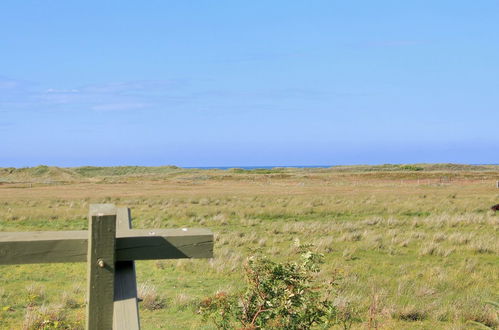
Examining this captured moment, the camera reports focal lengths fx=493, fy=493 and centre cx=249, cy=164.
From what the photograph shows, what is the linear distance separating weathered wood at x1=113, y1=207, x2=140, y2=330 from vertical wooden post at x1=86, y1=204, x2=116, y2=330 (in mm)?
60

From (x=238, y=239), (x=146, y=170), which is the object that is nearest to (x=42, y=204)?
(x=238, y=239)

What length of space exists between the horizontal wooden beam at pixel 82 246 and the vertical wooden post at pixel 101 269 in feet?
0.45

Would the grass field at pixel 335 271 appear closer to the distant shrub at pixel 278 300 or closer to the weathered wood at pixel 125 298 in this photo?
the distant shrub at pixel 278 300

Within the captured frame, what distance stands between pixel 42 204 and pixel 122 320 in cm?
3130

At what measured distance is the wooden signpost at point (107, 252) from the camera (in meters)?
2.49

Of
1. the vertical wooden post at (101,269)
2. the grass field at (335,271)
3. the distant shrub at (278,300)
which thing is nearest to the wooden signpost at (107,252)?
the vertical wooden post at (101,269)

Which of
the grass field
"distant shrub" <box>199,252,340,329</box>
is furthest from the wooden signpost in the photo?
the grass field

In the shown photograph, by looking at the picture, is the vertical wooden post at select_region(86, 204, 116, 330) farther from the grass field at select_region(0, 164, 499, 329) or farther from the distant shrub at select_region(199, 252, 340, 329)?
the grass field at select_region(0, 164, 499, 329)

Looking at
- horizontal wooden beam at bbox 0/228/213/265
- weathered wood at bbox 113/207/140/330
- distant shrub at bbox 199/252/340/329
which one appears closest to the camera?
weathered wood at bbox 113/207/140/330

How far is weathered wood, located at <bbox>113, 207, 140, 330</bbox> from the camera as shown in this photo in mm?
2457

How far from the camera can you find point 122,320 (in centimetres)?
247

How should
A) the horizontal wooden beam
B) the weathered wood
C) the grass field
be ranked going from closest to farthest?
1. the weathered wood
2. the horizontal wooden beam
3. the grass field

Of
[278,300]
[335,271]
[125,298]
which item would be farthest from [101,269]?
[335,271]

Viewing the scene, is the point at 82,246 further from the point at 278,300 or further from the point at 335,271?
the point at 335,271
